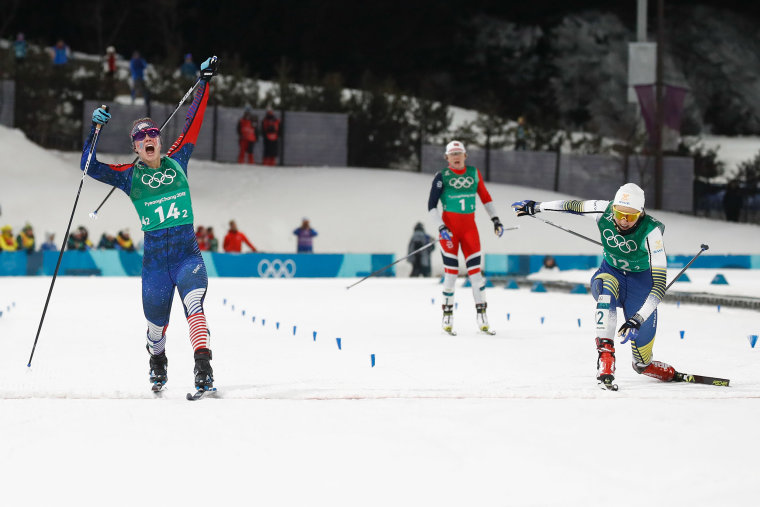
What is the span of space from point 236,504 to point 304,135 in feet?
94.5

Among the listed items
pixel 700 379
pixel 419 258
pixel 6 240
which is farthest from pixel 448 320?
pixel 6 240

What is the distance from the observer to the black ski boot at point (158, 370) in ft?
23.6

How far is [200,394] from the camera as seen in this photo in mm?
6816

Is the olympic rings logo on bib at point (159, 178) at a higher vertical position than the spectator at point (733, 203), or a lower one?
lower

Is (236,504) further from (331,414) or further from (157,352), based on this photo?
(157,352)

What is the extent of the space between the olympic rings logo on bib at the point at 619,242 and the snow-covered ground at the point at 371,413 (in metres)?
0.98

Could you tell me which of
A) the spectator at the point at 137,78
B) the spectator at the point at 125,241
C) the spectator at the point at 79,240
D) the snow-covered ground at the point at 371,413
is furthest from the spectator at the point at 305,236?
the snow-covered ground at the point at 371,413

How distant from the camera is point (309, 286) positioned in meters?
19.1

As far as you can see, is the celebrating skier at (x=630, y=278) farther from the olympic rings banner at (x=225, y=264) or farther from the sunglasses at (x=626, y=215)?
the olympic rings banner at (x=225, y=264)

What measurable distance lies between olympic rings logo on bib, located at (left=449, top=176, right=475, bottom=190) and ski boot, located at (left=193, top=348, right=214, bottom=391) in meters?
5.47

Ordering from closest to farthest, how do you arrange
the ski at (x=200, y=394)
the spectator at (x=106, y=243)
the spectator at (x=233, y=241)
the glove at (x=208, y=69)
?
the ski at (x=200, y=394) → the glove at (x=208, y=69) → the spectator at (x=106, y=243) → the spectator at (x=233, y=241)

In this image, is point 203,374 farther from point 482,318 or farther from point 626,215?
point 482,318

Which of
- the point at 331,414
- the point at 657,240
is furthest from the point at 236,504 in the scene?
the point at 657,240

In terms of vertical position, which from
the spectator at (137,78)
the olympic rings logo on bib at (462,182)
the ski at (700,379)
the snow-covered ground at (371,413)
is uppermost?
the spectator at (137,78)
